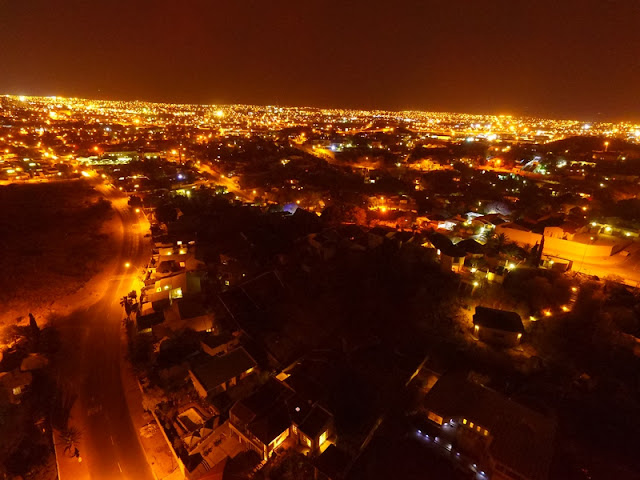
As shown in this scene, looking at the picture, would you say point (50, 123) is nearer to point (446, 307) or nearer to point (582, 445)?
point (446, 307)

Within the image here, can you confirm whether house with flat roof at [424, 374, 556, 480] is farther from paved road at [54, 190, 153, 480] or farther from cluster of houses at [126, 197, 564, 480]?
paved road at [54, 190, 153, 480]

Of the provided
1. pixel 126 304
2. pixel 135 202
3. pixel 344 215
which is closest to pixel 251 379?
pixel 126 304

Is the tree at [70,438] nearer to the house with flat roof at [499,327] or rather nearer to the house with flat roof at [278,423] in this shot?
the house with flat roof at [278,423]

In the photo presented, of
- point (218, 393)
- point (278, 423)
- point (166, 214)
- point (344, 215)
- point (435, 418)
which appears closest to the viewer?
point (278, 423)

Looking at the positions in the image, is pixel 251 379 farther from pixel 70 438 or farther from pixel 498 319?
pixel 498 319

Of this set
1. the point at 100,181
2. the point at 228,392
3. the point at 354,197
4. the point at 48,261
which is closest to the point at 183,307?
the point at 228,392

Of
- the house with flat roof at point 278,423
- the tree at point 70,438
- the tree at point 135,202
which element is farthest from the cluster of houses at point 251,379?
the tree at point 135,202
